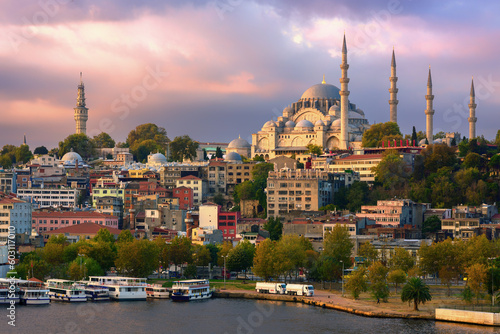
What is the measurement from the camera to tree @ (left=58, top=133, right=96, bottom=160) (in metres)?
117

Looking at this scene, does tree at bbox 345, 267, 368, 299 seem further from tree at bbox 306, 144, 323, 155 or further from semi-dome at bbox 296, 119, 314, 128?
semi-dome at bbox 296, 119, 314, 128

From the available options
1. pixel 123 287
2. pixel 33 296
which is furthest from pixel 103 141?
pixel 33 296

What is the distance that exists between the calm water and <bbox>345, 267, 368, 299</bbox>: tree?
263cm

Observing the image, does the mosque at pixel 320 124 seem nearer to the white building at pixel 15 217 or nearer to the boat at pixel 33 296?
the white building at pixel 15 217

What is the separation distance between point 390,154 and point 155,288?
32.9 meters

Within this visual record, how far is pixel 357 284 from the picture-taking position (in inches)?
2062

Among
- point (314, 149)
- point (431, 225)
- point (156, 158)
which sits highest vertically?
point (314, 149)

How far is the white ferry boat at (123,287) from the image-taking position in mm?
54875

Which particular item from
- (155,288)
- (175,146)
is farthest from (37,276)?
(175,146)

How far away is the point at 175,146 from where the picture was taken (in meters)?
107

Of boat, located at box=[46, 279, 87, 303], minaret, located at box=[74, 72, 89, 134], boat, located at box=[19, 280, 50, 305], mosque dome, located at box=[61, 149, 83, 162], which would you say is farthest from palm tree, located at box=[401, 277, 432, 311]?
minaret, located at box=[74, 72, 89, 134]

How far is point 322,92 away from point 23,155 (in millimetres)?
35234

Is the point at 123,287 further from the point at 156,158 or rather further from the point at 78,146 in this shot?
the point at 78,146

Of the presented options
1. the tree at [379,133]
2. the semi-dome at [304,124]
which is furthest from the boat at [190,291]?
the semi-dome at [304,124]
